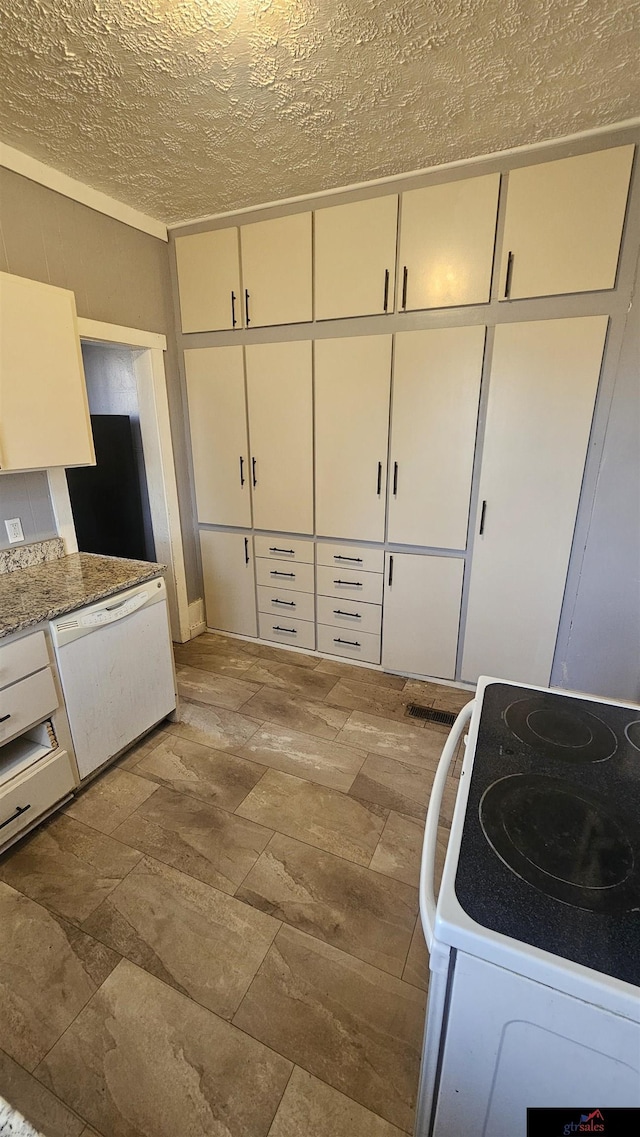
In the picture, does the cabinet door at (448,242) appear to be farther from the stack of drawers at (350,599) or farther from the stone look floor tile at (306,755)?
the stone look floor tile at (306,755)

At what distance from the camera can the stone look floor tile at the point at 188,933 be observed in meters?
1.34

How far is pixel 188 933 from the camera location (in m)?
1.47

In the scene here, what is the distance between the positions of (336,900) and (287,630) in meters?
1.85

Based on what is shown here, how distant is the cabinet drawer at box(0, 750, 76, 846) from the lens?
1667mm

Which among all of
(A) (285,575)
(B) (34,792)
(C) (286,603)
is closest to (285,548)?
(A) (285,575)

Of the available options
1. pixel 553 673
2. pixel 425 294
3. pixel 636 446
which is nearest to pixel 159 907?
pixel 553 673

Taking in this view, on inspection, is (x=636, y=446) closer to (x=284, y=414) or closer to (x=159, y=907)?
(x=284, y=414)

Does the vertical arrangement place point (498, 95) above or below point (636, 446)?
above

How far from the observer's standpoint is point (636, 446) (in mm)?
2129

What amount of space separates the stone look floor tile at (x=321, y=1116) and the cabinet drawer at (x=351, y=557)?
2145mm

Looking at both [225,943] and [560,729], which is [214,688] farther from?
[560,729]

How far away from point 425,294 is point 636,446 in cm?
125

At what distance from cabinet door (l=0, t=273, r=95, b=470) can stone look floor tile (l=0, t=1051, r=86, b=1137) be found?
6.17ft

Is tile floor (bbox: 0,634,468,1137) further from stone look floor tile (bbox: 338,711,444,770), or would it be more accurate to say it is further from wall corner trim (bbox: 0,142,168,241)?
wall corner trim (bbox: 0,142,168,241)
